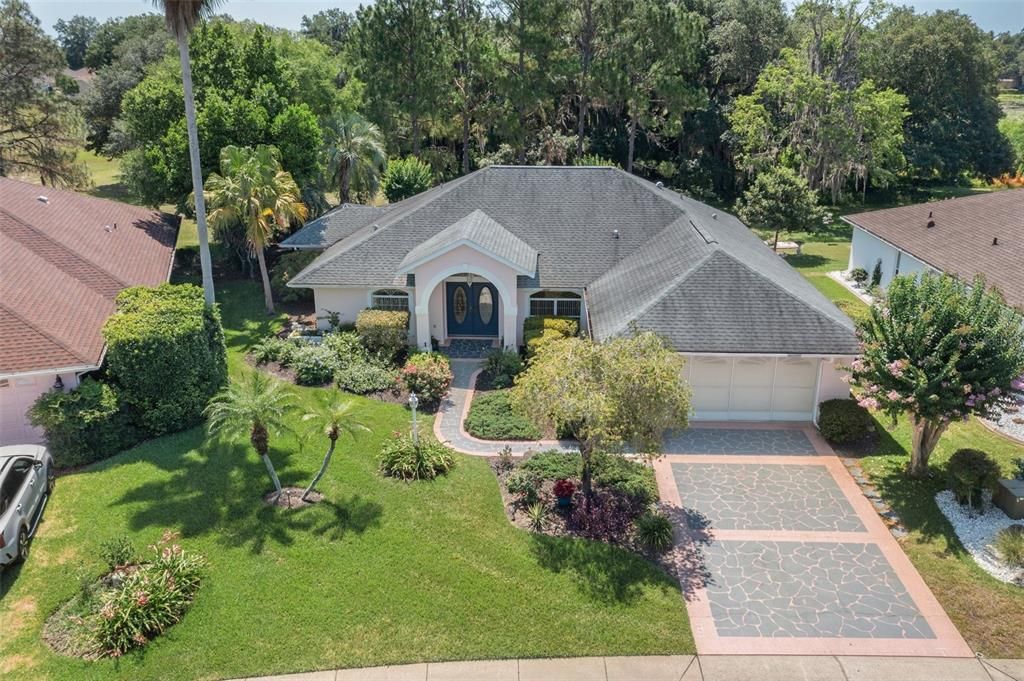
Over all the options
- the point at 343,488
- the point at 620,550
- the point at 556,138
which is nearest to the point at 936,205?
the point at 556,138

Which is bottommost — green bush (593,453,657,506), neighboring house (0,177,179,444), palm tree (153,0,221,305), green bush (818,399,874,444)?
green bush (593,453,657,506)

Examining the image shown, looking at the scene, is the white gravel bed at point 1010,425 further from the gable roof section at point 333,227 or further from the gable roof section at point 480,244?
the gable roof section at point 333,227

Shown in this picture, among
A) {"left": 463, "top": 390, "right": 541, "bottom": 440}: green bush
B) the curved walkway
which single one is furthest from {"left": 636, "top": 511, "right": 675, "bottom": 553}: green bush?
{"left": 463, "top": 390, "right": 541, "bottom": 440}: green bush

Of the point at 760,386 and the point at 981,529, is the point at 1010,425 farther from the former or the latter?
the point at 760,386

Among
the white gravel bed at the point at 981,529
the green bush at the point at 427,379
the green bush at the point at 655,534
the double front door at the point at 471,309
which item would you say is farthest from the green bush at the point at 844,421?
the double front door at the point at 471,309

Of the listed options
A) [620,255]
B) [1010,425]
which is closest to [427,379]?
[620,255]

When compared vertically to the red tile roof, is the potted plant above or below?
below

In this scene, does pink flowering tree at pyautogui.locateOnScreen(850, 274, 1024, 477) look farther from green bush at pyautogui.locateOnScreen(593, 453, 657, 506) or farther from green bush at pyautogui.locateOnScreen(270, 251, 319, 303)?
green bush at pyautogui.locateOnScreen(270, 251, 319, 303)
